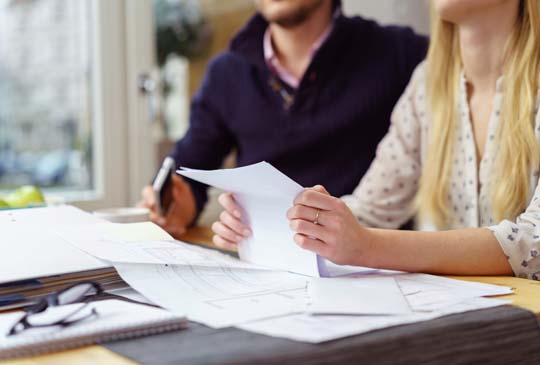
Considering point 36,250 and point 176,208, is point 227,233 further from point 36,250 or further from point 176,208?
point 176,208

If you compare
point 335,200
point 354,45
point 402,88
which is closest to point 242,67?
point 354,45

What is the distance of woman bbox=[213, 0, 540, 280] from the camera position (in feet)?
3.37

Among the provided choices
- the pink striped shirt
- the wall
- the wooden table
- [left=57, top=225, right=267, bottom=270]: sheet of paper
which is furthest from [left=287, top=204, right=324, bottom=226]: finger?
the wall

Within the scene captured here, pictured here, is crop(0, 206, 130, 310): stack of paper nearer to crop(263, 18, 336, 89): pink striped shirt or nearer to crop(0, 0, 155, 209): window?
crop(263, 18, 336, 89): pink striped shirt

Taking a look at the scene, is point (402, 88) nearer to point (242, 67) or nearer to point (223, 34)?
point (242, 67)

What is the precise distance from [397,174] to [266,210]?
578 millimetres

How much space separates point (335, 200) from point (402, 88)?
3.02 ft

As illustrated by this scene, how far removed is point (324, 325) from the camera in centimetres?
72

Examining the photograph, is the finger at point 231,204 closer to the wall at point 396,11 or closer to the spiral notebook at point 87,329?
the spiral notebook at point 87,329

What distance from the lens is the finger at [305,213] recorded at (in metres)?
0.98

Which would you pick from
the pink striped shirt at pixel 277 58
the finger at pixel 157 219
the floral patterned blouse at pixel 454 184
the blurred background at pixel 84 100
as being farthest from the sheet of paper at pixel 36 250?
the blurred background at pixel 84 100

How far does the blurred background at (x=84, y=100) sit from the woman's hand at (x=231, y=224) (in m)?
1.15

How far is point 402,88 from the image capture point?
6.08ft

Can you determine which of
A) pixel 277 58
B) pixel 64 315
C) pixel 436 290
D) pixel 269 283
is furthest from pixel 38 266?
pixel 277 58
